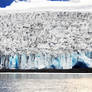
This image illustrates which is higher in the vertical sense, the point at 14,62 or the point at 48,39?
the point at 48,39

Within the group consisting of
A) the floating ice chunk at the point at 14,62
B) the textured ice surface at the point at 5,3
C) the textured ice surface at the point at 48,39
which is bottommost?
the floating ice chunk at the point at 14,62

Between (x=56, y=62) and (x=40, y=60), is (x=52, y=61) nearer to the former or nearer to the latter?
(x=56, y=62)

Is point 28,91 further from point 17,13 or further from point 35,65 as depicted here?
point 17,13

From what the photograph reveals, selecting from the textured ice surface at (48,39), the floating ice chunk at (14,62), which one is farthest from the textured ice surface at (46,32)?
the floating ice chunk at (14,62)

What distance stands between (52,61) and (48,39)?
16.2 inches

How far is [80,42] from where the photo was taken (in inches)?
200

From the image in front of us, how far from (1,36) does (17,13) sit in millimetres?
523

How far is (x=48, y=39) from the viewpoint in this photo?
5.13 m

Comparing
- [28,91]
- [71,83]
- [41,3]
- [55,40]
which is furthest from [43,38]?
[28,91]

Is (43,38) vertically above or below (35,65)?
above

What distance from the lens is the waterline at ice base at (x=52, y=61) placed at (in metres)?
5.12

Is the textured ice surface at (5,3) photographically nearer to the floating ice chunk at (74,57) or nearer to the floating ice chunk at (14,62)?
the floating ice chunk at (14,62)

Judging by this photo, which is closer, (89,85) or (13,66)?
(89,85)

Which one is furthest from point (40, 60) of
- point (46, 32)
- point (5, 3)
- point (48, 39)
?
point (5, 3)
